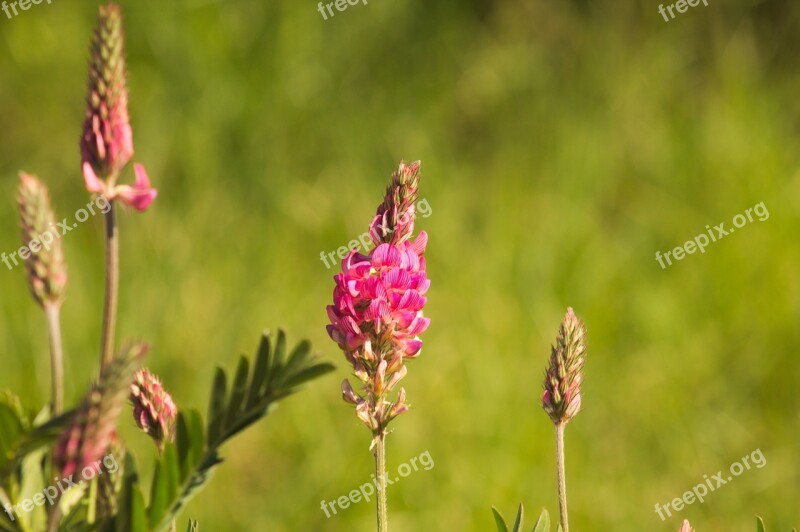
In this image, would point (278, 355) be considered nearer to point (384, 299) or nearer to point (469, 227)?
point (384, 299)

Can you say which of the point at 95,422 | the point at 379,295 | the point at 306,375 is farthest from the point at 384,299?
the point at 95,422

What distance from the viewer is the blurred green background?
3.89m

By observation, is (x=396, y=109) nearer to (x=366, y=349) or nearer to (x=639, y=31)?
(x=639, y=31)

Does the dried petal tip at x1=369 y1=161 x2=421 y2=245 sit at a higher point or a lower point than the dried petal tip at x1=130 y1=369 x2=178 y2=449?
higher

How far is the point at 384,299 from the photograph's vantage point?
1.00m

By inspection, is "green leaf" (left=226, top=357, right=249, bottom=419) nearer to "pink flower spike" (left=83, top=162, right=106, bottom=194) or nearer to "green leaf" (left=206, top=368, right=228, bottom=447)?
"green leaf" (left=206, top=368, right=228, bottom=447)

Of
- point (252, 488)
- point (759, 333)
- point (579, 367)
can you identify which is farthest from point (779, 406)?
point (579, 367)

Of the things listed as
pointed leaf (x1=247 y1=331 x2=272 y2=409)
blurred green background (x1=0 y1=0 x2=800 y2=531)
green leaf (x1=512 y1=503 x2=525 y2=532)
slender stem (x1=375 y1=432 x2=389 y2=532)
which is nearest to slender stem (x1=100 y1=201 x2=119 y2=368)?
pointed leaf (x1=247 y1=331 x2=272 y2=409)

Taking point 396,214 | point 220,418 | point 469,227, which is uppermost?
point 469,227

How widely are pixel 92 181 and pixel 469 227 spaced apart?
3876 millimetres

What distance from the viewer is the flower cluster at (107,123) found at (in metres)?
0.96

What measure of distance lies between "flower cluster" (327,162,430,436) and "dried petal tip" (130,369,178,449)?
0.16m

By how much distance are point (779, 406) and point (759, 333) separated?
0.95 ft

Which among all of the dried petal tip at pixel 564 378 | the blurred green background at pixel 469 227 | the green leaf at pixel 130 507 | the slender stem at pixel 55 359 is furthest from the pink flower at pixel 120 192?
the blurred green background at pixel 469 227
